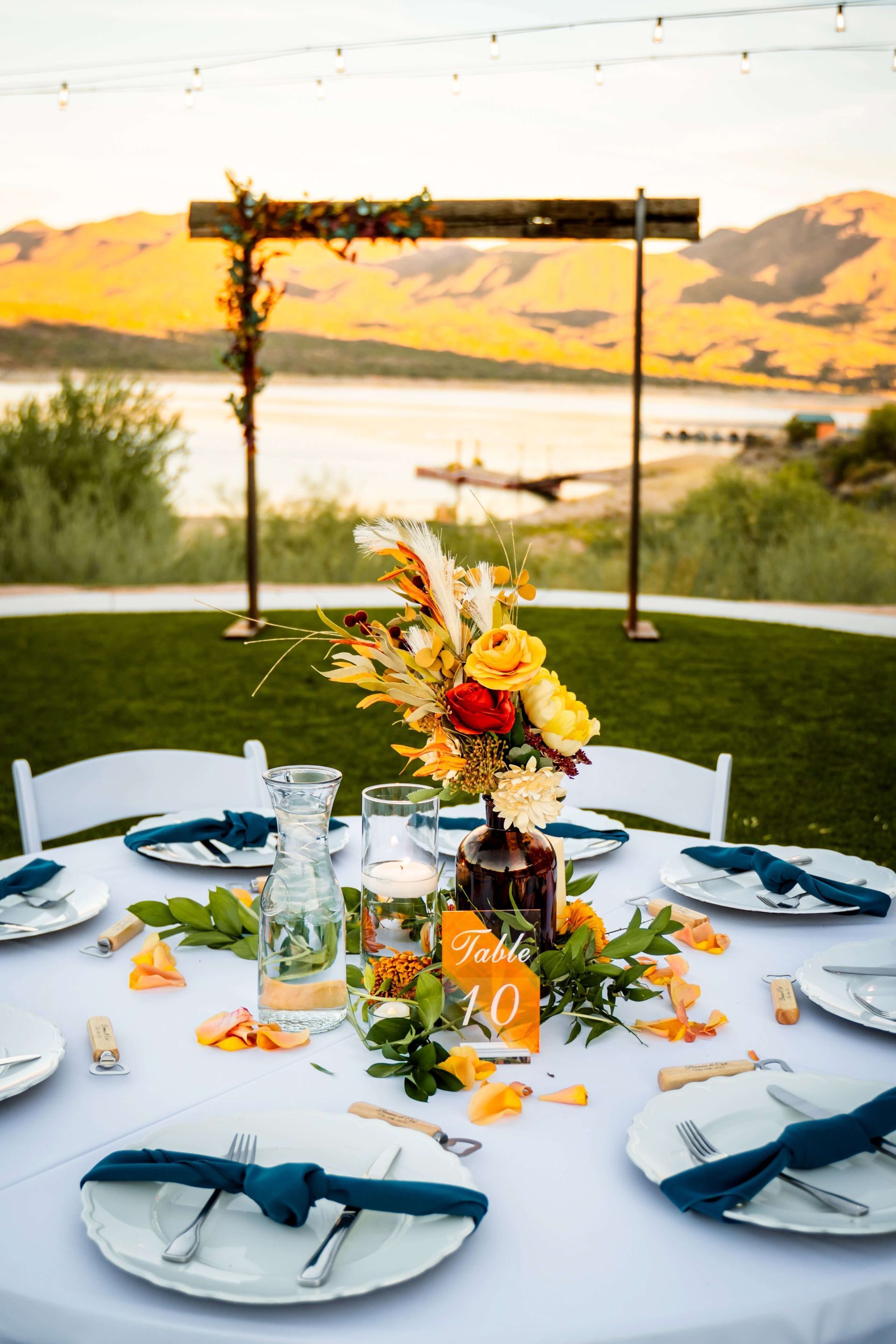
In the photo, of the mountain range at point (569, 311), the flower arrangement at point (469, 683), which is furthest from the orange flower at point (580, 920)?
the mountain range at point (569, 311)

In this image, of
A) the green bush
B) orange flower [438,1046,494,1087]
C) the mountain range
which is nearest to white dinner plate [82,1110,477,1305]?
orange flower [438,1046,494,1087]

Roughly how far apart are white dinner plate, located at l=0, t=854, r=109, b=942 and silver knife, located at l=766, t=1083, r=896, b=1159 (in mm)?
818

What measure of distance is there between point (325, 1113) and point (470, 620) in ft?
1.79

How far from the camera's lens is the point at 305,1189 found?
0.76 meters

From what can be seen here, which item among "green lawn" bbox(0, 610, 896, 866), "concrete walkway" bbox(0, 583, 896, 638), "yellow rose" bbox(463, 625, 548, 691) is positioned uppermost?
"yellow rose" bbox(463, 625, 548, 691)

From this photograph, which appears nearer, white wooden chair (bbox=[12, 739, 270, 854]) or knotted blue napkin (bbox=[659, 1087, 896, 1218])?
knotted blue napkin (bbox=[659, 1087, 896, 1218])

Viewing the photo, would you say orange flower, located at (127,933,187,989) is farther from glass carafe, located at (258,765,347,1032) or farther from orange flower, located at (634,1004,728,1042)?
orange flower, located at (634,1004,728,1042)

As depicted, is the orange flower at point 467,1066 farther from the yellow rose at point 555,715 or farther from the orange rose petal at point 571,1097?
the yellow rose at point 555,715

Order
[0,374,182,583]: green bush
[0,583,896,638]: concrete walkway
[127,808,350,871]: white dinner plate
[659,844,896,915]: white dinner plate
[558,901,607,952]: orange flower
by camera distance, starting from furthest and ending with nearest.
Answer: [0,374,182,583]: green bush, [0,583,896,638]: concrete walkway, [127,808,350,871]: white dinner plate, [659,844,896,915]: white dinner plate, [558,901,607,952]: orange flower

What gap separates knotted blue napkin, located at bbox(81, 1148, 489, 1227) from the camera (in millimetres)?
760

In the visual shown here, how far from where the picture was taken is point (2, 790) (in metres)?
4.22

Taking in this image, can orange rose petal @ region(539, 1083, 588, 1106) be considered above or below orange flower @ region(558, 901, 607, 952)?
below

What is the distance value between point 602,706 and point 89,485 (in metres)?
5.94

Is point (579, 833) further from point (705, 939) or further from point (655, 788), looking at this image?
point (655, 788)
